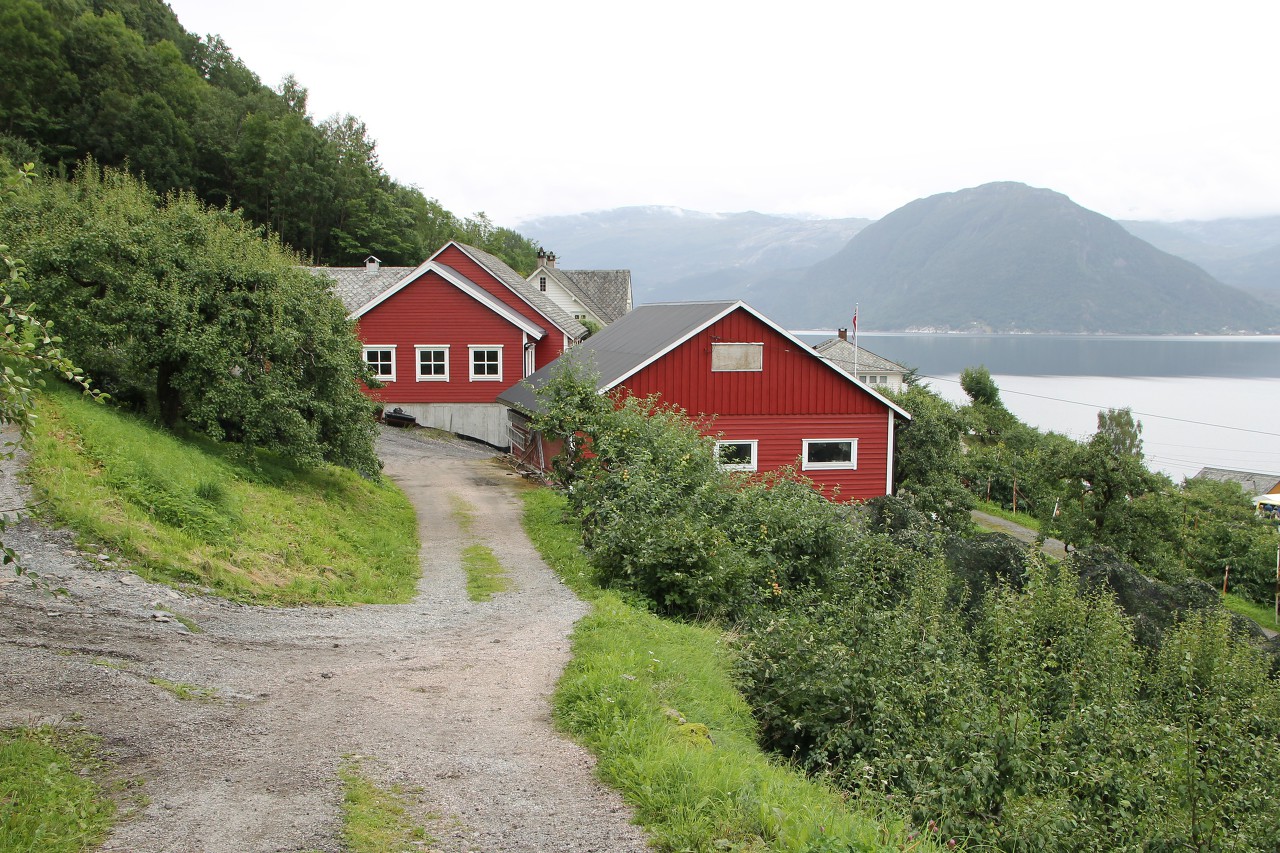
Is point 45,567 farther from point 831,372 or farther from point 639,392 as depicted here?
point 831,372

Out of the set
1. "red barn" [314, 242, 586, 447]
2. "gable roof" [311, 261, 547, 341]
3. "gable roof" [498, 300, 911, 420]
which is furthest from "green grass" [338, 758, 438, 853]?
"red barn" [314, 242, 586, 447]

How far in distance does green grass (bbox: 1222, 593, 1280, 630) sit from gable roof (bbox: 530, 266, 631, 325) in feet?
169

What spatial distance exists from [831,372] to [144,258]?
19.4 m

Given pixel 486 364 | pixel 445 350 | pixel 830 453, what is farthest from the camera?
pixel 486 364

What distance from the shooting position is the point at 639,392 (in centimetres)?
2767

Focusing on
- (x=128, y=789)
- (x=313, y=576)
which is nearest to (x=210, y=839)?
(x=128, y=789)

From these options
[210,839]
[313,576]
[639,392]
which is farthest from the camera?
[639,392]

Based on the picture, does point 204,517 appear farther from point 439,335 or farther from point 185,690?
point 439,335

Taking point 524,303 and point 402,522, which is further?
point 524,303

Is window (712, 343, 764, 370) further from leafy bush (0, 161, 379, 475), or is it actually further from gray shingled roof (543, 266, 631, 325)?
gray shingled roof (543, 266, 631, 325)

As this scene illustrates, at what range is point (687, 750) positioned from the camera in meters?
7.37

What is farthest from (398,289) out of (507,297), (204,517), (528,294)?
(204,517)

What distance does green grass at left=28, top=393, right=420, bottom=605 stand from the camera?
12.0 m

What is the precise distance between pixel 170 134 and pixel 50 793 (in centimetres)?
6451
